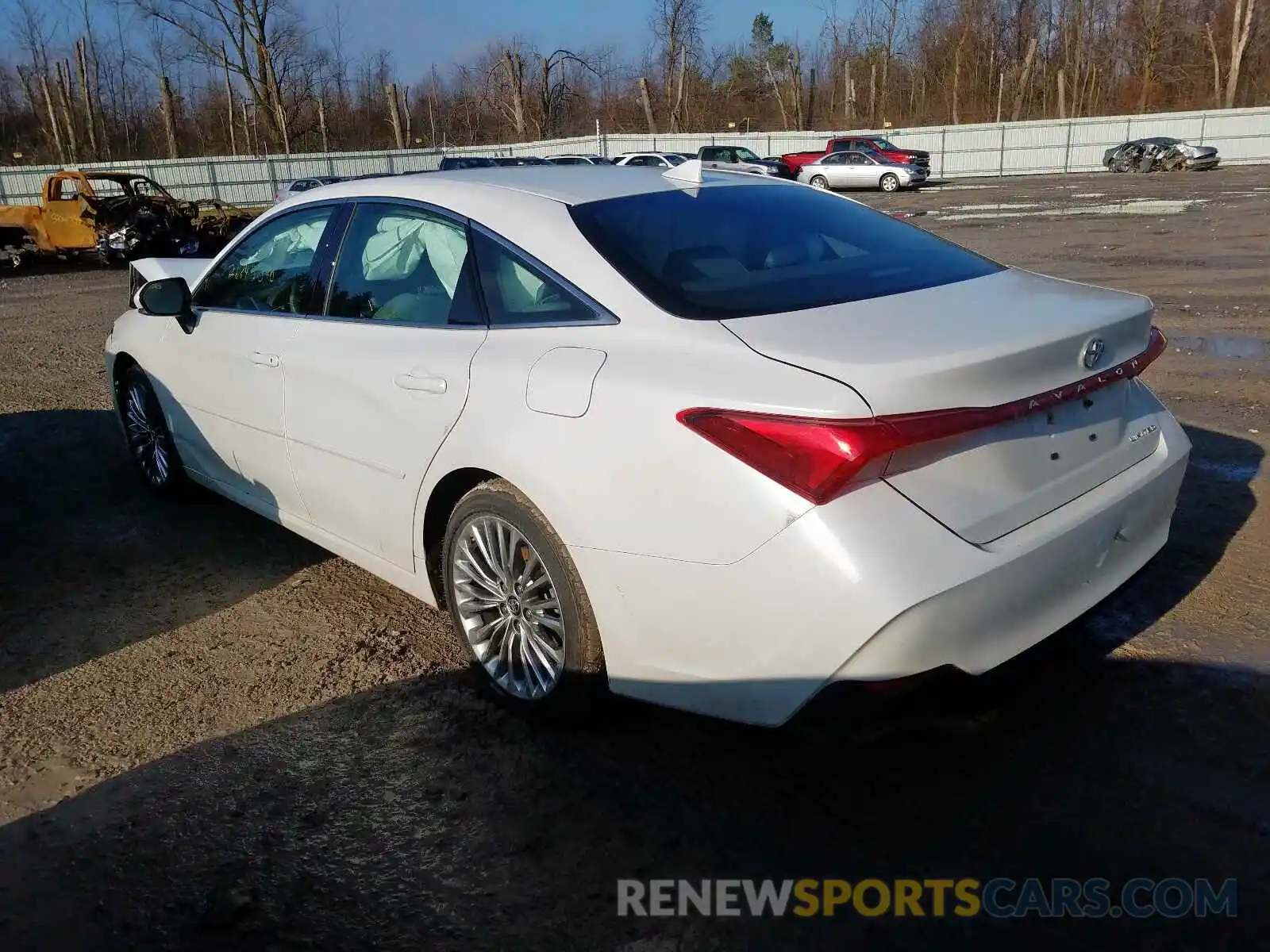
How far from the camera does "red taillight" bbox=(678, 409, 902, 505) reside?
2139 millimetres

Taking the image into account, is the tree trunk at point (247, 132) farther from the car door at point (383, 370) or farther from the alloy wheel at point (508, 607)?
the alloy wheel at point (508, 607)

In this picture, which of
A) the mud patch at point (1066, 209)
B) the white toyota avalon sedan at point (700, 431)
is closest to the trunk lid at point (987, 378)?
the white toyota avalon sedan at point (700, 431)

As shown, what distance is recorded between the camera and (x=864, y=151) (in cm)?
3328

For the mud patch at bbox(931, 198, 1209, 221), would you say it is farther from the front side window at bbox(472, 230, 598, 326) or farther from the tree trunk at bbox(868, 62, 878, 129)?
the tree trunk at bbox(868, 62, 878, 129)

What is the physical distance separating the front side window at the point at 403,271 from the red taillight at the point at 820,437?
1.07 metres

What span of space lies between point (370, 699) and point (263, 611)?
3.07ft

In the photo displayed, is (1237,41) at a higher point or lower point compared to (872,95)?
higher

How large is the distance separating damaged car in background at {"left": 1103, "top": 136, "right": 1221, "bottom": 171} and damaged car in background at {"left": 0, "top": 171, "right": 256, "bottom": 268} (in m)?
31.0

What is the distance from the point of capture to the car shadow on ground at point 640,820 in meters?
2.23

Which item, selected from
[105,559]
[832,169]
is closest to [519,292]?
[105,559]

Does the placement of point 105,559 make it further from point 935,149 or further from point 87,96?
point 87,96

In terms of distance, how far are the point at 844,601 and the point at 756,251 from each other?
1352 millimetres

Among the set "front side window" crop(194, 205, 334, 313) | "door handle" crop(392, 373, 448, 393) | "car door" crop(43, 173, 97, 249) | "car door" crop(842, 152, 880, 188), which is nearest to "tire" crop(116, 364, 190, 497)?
"front side window" crop(194, 205, 334, 313)

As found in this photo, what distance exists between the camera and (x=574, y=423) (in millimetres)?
2551
